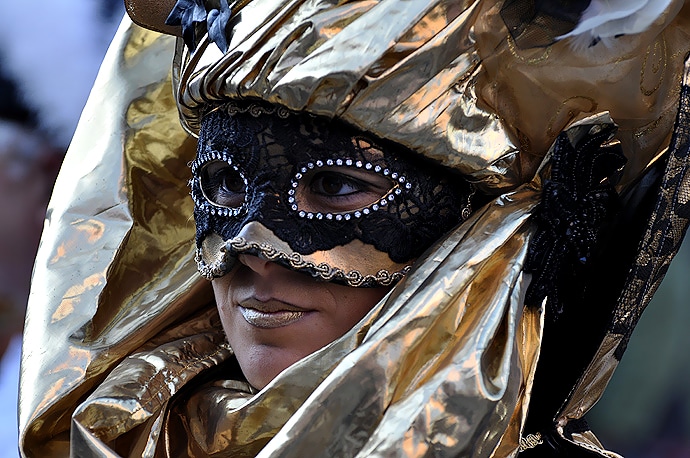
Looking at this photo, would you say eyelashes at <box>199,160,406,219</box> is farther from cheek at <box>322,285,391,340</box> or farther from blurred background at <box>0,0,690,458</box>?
blurred background at <box>0,0,690,458</box>

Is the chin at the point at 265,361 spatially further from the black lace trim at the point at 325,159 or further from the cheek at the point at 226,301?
the black lace trim at the point at 325,159

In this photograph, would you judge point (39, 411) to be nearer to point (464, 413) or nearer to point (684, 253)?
point (464, 413)

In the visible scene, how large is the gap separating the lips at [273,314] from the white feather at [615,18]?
55cm

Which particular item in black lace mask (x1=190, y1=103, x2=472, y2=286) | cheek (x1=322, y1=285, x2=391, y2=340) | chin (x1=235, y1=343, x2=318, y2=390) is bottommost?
chin (x1=235, y1=343, x2=318, y2=390)

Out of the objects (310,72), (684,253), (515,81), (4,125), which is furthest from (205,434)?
(684,253)

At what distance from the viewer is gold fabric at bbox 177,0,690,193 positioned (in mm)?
1665

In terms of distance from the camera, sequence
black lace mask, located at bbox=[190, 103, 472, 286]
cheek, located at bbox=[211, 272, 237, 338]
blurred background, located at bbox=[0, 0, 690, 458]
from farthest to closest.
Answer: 1. blurred background, located at bbox=[0, 0, 690, 458]
2. cheek, located at bbox=[211, 272, 237, 338]
3. black lace mask, located at bbox=[190, 103, 472, 286]

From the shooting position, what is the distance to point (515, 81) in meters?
1.71

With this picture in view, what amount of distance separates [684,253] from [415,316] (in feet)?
7.47

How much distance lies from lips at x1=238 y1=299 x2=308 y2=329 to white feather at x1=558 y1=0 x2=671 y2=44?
555 millimetres

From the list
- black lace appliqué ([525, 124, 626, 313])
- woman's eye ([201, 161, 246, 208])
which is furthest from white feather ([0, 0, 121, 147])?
black lace appliqué ([525, 124, 626, 313])

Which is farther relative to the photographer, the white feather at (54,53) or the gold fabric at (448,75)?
the white feather at (54,53)

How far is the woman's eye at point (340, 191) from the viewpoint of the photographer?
1.72 meters

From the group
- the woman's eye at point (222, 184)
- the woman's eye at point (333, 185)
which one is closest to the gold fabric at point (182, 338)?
the woman's eye at point (333, 185)
